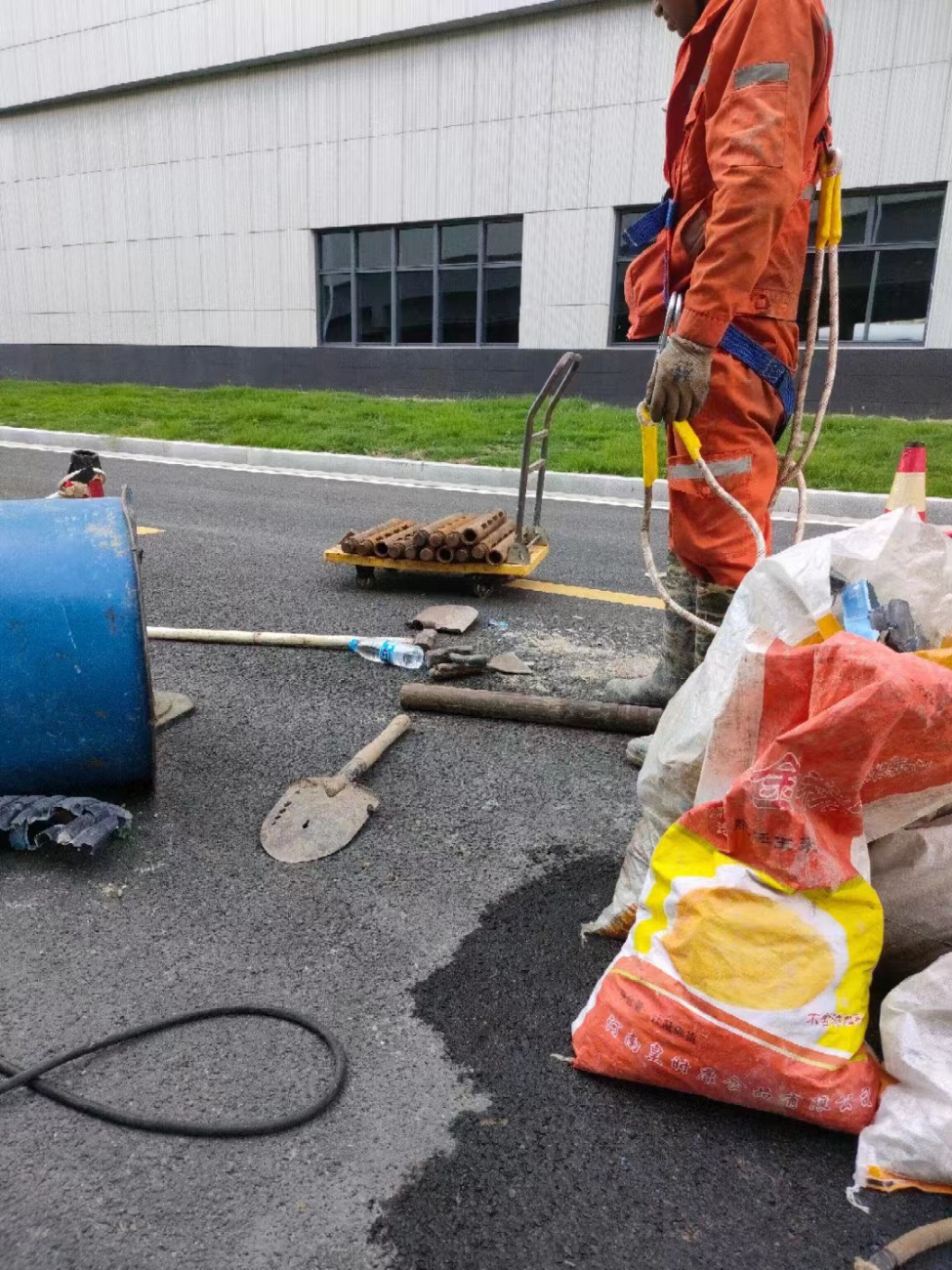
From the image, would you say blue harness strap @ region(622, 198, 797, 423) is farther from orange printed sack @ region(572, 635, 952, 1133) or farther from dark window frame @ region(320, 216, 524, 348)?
dark window frame @ region(320, 216, 524, 348)

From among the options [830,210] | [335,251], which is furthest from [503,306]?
[830,210]

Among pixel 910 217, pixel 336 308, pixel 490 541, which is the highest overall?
pixel 910 217

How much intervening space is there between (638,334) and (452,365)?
13.5 metres

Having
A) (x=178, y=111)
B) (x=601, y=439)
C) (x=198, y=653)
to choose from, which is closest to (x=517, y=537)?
(x=198, y=653)

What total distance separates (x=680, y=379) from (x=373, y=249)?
15536 mm

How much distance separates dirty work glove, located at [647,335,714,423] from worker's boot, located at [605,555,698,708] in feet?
1.86

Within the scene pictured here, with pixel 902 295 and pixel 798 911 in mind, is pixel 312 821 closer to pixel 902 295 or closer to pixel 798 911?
pixel 798 911

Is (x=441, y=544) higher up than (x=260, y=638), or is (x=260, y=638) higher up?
(x=441, y=544)

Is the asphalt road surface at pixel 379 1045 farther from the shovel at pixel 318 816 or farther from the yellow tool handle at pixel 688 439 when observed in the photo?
the yellow tool handle at pixel 688 439

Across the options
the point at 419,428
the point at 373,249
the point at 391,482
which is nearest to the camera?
the point at 391,482

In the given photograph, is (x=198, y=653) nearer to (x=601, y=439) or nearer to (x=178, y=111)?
(x=601, y=439)

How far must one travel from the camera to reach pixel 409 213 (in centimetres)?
1591

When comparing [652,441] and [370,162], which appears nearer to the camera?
[652,441]

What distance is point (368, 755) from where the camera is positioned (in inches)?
117
